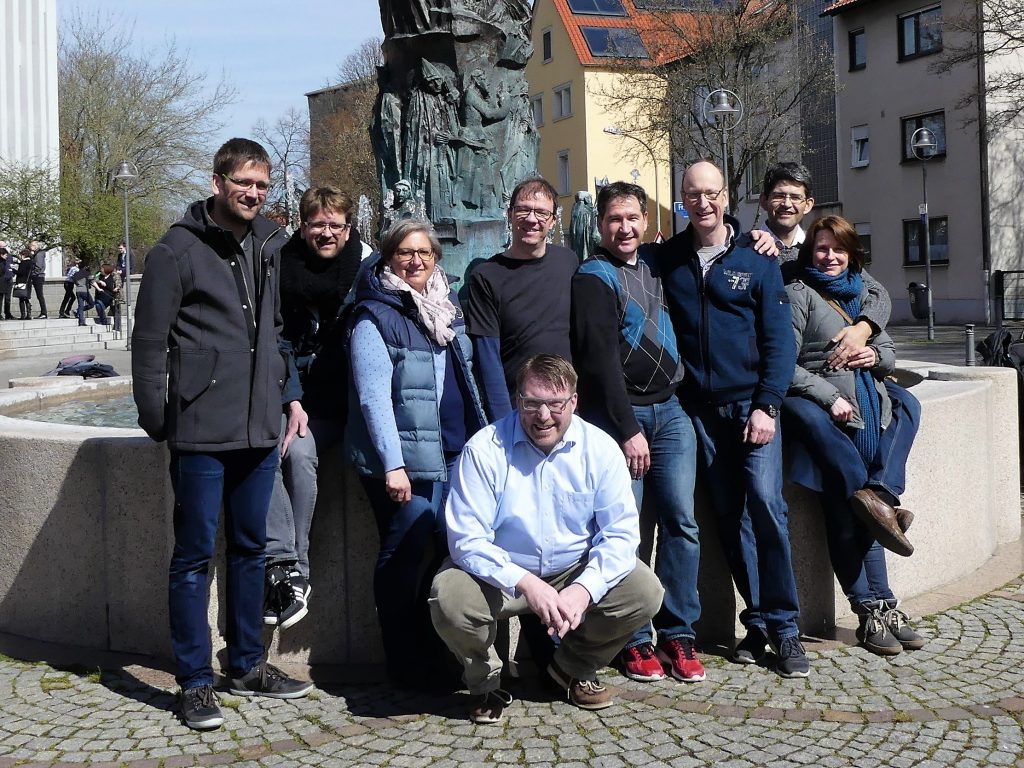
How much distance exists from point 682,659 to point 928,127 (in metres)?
35.1

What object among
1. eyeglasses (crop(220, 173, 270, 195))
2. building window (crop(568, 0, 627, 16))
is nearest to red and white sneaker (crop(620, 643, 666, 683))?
eyeglasses (crop(220, 173, 270, 195))

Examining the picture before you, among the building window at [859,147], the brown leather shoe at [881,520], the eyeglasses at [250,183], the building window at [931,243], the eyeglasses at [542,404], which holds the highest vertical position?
the building window at [859,147]

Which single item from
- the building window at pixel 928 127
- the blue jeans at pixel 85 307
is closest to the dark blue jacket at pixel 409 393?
the blue jeans at pixel 85 307

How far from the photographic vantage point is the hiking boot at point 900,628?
536 centimetres

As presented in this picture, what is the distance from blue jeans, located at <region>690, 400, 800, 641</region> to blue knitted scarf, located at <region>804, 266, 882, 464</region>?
50 centimetres

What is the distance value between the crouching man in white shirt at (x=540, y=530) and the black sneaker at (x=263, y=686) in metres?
0.78

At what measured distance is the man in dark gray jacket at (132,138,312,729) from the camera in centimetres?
452

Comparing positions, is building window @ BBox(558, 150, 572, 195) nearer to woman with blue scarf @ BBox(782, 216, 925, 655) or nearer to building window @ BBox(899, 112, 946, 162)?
building window @ BBox(899, 112, 946, 162)

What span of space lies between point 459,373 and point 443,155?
640 cm

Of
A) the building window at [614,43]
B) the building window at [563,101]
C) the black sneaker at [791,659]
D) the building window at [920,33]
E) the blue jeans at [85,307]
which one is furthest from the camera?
the building window at [563,101]

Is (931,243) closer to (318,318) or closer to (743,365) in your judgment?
(743,365)

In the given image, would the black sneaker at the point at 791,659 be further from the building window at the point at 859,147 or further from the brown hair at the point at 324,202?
the building window at the point at 859,147

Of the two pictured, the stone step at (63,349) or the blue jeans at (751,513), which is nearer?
the blue jeans at (751,513)

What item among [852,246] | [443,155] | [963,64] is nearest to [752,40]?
[963,64]
